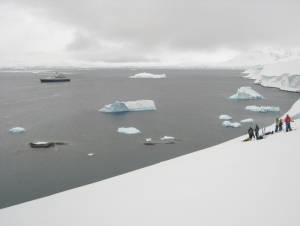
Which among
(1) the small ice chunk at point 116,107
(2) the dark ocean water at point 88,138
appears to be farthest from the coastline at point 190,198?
(1) the small ice chunk at point 116,107

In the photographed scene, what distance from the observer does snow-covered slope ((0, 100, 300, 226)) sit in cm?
635

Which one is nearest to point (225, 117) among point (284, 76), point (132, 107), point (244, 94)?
point (132, 107)

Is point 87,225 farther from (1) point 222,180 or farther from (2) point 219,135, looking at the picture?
(2) point 219,135

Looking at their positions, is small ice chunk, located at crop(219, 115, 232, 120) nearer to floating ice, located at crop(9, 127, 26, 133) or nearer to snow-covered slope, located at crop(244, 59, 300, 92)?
floating ice, located at crop(9, 127, 26, 133)

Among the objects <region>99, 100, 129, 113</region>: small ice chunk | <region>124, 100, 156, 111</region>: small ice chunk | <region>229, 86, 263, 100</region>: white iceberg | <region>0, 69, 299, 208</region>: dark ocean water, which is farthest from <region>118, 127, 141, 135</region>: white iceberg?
<region>229, 86, 263, 100</region>: white iceberg

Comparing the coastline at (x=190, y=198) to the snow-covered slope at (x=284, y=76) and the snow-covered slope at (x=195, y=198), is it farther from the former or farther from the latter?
the snow-covered slope at (x=284, y=76)

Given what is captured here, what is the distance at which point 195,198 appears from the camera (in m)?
7.64

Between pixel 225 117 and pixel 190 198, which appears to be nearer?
pixel 190 198

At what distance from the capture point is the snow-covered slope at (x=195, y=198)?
6.35 m

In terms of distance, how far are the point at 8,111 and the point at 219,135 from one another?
29.6m

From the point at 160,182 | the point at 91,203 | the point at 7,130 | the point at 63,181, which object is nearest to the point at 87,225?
the point at 91,203

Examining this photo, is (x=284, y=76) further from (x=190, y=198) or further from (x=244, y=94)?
(x=190, y=198)

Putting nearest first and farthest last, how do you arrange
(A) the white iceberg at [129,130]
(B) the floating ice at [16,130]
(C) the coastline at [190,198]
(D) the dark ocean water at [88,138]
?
1. (C) the coastline at [190,198]
2. (D) the dark ocean water at [88,138]
3. (A) the white iceberg at [129,130]
4. (B) the floating ice at [16,130]

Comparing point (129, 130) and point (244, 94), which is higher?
point (244, 94)
